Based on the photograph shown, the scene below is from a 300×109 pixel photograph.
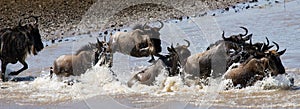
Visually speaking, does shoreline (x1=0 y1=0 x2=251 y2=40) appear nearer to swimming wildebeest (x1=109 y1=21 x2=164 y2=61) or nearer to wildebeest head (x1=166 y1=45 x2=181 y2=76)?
swimming wildebeest (x1=109 y1=21 x2=164 y2=61)

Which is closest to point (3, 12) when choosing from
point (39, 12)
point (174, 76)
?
point (39, 12)

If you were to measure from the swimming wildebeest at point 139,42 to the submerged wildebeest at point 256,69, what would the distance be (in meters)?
2.19

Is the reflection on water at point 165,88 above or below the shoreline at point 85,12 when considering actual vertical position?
below

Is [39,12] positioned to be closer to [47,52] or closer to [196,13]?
[196,13]

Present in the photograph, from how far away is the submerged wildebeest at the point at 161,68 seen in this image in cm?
1123

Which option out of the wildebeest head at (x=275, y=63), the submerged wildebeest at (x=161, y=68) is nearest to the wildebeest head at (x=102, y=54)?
the submerged wildebeest at (x=161, y=68)

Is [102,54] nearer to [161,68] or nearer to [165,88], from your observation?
[161,68]

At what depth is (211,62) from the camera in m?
10.9

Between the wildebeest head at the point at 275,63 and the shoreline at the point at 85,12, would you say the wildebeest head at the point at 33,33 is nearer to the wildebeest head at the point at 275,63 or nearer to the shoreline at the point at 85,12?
the wildebeest head at the point at 275,63

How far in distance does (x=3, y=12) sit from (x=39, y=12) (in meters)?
1.29

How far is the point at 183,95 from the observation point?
10.5 m

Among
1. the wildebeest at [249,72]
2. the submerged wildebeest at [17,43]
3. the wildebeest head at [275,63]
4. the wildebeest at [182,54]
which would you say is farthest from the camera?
the submerged wildebeest at [17,43]

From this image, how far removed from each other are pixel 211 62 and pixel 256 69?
78cm

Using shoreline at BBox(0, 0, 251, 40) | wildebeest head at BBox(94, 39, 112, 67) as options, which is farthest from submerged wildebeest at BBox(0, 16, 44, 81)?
shoreline at BBox(0, 0, 251, 40)
